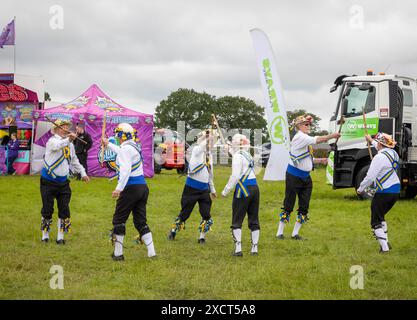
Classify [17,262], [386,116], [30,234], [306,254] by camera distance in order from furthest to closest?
[386,116]
[30,234]
[306,254]
[17,262]

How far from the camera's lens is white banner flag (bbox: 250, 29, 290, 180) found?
18016 millimetres

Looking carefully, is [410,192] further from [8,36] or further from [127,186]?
[8,36]

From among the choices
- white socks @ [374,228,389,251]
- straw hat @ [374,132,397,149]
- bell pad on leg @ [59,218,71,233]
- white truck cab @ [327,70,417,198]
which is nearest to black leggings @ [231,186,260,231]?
white socks @ [374,228,389,251]

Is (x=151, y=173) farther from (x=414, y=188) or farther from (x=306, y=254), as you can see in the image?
(x=306, y=254)

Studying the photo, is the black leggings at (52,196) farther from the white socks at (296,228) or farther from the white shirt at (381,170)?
the white shirt at (381,170)

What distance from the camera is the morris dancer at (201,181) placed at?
8.98 metres

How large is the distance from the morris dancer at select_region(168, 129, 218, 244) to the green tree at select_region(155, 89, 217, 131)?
46.9 m

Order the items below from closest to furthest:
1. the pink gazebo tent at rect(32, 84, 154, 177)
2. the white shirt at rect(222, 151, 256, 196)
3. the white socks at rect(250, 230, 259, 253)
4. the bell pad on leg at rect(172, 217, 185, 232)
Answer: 1. the white shirt at rect(222, 151, 256, 196)
2. the white socks at rect(250, 230, 259, 253)
3. the bell pad on leg at rect(172, 217, 185, 232)
4. the pink gazebo tent at rect(32, 84, 154, 177)

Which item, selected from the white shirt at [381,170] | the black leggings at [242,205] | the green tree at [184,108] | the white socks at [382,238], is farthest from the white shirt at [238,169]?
the green tree at [184,108]

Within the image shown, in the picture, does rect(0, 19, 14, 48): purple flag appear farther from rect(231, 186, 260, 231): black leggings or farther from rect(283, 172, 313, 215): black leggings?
rect(231, 186, 260, 231): black leggings

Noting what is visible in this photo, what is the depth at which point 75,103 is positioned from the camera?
71.8 ft

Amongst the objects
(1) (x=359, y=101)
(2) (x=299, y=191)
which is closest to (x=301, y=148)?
(2) (x=299, y=191)
